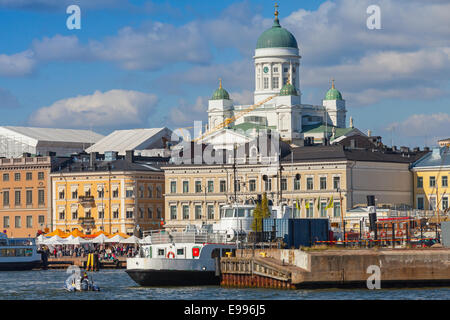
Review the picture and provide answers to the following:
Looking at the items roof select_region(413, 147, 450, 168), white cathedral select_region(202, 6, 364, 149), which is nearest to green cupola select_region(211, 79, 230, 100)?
white cathedral select_region(202, 6, 364, 149)

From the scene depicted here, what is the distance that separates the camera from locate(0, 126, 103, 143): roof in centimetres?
18325

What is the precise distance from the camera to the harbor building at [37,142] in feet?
591

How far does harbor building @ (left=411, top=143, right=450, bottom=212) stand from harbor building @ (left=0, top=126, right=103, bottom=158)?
54664mm

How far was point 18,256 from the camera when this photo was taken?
358 feet

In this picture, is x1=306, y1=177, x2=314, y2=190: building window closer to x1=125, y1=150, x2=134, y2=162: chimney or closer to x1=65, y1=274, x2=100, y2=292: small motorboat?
x1=125, y1=150, x2=134, y2=162: chimney

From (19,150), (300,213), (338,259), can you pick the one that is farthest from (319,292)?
(19,150)

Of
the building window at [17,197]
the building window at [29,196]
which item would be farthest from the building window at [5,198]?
the building window at [29,196]

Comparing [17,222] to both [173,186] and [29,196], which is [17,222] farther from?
[173,186]

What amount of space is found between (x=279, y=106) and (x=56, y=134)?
3726 cm

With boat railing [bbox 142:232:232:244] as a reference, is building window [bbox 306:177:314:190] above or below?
above

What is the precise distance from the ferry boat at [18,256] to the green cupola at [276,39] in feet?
248

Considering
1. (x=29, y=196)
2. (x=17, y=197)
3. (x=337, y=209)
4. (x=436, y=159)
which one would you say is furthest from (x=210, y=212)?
(x=17, y=197)

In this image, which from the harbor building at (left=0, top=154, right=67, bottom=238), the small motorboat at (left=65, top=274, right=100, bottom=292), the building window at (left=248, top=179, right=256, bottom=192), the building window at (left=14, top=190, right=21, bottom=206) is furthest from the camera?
the building window at (left=14, top=190, right=21, bottom=206)

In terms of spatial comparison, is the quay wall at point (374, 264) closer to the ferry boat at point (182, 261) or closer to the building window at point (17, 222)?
the ferry boat at point (182, 261)
